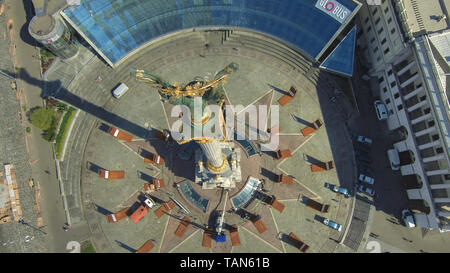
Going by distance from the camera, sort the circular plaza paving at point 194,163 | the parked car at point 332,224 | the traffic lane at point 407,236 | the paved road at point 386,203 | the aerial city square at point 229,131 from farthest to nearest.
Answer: the circular plaza paving at point 194,163 < the parked car at point 332,224 < the aerial city square at point 229,131 < the paved road at point 386,203 < the traffic lane at point 407,236

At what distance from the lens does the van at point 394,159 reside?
66.3m

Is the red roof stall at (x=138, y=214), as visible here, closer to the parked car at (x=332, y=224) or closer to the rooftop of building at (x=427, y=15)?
the parked car at (x=332, y=224)

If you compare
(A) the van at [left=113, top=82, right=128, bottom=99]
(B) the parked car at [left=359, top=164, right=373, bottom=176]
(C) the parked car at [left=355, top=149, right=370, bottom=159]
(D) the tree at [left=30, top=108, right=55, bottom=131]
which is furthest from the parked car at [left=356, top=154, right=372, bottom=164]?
(D) the tree at [left=30, top=108, right=55, bottom=131]

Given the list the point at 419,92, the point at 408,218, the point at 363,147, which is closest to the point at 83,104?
the point at 363,147

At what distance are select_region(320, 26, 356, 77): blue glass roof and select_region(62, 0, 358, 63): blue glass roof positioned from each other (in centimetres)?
330

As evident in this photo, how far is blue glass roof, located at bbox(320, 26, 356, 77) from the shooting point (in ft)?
223

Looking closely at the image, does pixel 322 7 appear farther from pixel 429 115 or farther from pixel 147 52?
pixel 147 52

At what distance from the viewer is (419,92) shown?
60.1m

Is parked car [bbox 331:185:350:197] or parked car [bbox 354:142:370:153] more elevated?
parked car [bbox 354:142:370:153]

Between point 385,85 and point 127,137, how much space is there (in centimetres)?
6508

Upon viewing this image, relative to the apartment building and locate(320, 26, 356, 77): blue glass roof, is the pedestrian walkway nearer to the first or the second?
locate(320, 26, 356, 77): blue glass roof

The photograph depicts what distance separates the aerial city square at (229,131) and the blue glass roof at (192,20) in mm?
332

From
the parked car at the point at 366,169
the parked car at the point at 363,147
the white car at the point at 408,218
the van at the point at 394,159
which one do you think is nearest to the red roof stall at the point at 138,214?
the parked car at the point at 366,169

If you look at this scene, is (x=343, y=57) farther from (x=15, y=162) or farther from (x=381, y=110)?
(x=15, y=162)
